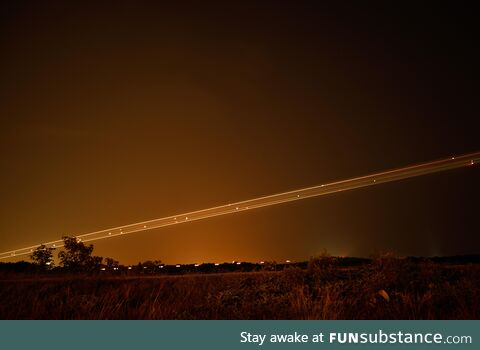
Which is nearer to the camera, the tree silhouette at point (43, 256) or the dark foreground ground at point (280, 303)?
the dark foreground ground at point (280, 303)

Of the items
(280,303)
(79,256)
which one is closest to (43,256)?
(79,256)

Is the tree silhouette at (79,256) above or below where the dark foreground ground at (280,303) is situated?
above

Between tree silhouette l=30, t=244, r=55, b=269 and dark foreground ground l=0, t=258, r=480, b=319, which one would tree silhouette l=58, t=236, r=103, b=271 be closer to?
tree silhouette l=30, t=244, r=55, b=269

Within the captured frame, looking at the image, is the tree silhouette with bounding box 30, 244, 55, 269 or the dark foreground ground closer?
the dark foreground ground

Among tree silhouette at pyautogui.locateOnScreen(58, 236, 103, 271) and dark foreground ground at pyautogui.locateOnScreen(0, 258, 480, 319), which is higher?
tree silhouette at pyautogui.locateOnScreen(58, 236, 103, 271)

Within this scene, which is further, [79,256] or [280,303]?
[79,256]

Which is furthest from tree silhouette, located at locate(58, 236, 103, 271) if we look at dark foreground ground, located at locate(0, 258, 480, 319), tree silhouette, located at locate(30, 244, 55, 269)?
dark foreground ground, located at locate(0, 258, 480, 319)

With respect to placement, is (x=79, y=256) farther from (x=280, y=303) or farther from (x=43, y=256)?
(x=280, y=303)

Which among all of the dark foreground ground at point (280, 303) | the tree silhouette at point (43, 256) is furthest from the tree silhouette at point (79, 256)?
the dark foreground ground at point (280, 303)

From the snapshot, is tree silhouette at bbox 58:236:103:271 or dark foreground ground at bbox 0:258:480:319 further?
tree silhouette at bbox 58:236:103:271

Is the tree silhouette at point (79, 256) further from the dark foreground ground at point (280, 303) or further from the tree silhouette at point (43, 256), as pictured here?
the dark foreground ground at point (280, 303)

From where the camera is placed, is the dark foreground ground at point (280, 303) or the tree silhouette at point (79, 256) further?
the tree silhouette at point (79, 256)
